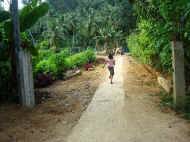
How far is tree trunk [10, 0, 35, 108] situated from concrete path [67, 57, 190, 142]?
1947mm

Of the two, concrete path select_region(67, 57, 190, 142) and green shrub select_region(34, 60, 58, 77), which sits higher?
green shrub select_region(34, 60, 58, 77)

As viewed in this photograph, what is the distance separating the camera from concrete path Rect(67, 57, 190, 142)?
9167mm

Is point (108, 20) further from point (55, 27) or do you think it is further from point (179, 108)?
point (179, 108)

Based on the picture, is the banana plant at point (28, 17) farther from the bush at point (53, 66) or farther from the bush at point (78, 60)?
the bush at point (78, 60)

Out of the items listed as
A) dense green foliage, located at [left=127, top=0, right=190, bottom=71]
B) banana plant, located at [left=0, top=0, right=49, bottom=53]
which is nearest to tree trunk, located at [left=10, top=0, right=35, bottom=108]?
banana plant, located at [left=0, top=0, right=49, bottom=53]

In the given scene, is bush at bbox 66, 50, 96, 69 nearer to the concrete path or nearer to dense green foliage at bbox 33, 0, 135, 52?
the concrete path

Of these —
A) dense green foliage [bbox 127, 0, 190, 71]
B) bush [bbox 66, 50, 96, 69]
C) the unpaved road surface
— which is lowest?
the unpaved road surface

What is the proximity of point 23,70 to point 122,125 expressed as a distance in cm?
403

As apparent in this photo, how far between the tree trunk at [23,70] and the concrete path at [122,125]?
1.95 m

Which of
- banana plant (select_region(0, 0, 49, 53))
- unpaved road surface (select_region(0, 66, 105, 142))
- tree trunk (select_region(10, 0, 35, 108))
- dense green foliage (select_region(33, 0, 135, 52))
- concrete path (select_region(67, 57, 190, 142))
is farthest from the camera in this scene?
dense green foliage (select_region(33, 0, 135, 52))

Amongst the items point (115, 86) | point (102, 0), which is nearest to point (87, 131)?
point (115, 86)

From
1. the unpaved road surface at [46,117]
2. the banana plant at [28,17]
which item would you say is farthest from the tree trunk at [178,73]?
the banana plant at [28,17]

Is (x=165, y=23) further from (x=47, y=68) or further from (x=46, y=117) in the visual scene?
(x=47, y=68)

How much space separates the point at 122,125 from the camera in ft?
33.6
